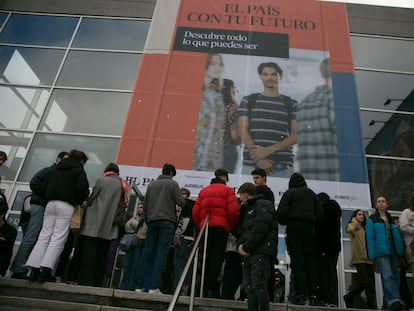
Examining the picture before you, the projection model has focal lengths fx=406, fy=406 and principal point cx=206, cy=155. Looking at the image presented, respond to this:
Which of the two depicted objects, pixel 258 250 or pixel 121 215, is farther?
pixel 121 215

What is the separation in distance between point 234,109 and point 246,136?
73 centimetres

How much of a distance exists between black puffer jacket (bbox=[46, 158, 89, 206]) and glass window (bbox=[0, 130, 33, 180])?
444cm

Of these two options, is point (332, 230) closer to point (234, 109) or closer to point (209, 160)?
point (209, 160)

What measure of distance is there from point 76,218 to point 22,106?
5.84 meters

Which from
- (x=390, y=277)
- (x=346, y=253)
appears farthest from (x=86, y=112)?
(x=390, y=277)

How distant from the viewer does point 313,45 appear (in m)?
9.77

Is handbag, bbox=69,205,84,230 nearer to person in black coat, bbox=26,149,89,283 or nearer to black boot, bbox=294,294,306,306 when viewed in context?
person in black coat, bbox=26,149,89,283

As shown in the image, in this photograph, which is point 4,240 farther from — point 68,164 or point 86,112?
point 86,112

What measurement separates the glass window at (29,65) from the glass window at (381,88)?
7.60 meters

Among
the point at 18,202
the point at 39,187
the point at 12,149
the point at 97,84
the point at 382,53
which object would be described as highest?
the point at 382,53

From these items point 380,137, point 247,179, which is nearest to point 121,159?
point 247,179

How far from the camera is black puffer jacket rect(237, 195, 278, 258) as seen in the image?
3881mm

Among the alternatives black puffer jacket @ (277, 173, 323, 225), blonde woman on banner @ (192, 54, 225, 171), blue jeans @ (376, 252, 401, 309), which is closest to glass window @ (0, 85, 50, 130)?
blonde woman on banner @ (192, 54, 225, 171)

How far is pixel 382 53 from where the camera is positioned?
10609 millimetres
